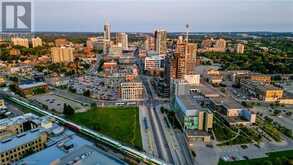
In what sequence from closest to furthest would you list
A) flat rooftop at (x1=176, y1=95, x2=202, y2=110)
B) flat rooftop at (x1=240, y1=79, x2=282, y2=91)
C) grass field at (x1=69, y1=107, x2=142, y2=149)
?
grass field at (x1=69, y1=107, x2=142, y2=149) → flat rooftop at (x1=176, y1=95, x2=202, y2=110) → flat rooftop at (x1=240, y1=79, x2=282, y2=91)

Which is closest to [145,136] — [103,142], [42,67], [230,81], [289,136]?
[103,142]

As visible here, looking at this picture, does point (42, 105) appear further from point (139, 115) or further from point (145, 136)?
point (145, 136)

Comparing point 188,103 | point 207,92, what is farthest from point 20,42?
point 188,103

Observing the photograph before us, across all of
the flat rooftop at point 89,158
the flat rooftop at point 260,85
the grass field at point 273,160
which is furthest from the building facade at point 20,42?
the grass field at point 273,160

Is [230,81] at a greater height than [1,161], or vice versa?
[230,81]

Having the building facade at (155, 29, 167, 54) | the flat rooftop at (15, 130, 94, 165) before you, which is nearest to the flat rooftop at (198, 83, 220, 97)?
the flat rooftop at (15, 130, 94, 165)

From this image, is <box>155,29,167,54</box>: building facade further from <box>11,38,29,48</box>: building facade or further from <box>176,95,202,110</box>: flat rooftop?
<box>11,38,29,48</box>: building facade
